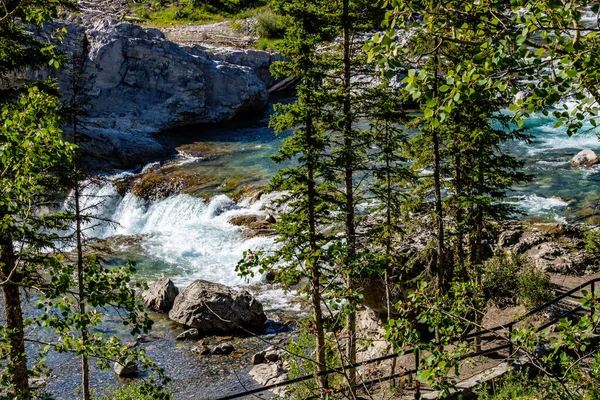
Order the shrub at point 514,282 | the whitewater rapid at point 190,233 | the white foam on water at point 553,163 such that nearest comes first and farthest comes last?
the shrub at point 514,282, the whitewater rapid at point 190,233, the white foam on water at point 553,163

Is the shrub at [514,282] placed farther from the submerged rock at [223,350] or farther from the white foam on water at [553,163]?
the white foam on water at [553,163]

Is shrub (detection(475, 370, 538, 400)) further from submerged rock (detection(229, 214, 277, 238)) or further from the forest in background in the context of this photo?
submerged rock (detection(229, 214, 277, 238))

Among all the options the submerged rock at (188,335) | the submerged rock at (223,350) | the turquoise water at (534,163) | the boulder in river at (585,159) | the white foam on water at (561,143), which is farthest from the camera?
the white foam on water at (561,143)

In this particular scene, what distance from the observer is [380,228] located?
568 inches

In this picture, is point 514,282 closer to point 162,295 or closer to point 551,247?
point 551,247

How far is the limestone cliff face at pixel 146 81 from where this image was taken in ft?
127

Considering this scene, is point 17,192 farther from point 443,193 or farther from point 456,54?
point 443,193

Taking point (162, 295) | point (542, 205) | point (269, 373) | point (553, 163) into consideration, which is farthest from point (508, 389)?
point (553, 163)

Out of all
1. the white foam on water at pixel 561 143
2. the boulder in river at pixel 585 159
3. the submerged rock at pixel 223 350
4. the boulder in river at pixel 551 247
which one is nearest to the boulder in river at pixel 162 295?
the submerged rock at pixel 223 350

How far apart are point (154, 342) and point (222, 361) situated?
286 cm

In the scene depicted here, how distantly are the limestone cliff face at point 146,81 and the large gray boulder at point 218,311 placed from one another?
1931 centimetres

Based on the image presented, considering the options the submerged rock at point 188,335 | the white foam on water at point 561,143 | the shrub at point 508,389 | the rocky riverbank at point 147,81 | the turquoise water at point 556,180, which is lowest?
the submerged rock at point 188,335

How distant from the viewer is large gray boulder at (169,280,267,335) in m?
19.1

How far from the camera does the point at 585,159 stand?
27047 millimetres
